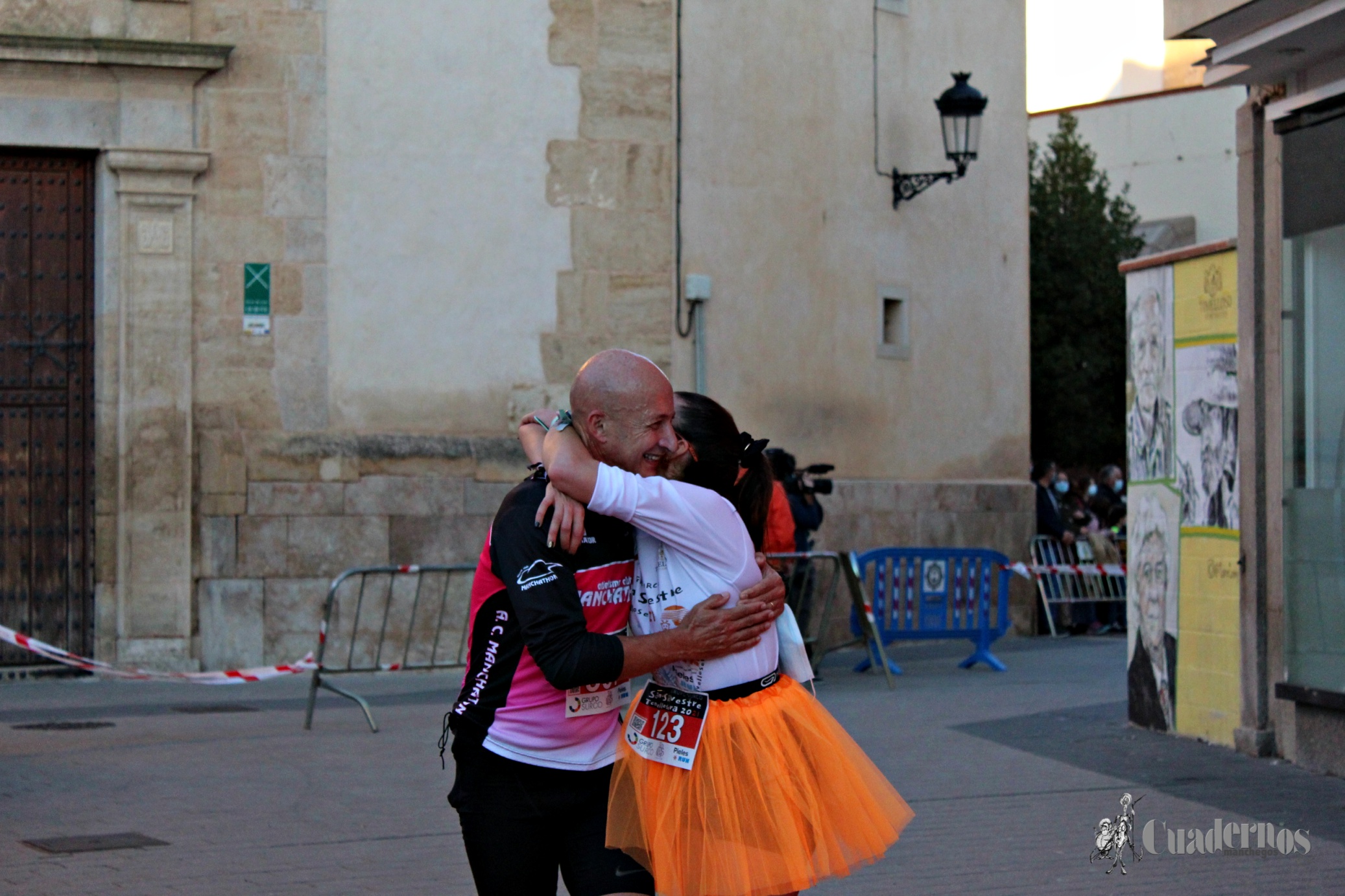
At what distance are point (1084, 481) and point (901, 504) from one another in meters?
13.3

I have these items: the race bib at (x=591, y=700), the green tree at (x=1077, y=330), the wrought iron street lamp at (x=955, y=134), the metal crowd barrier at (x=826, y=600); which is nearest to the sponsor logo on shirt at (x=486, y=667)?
the race bib at (x=591, y=700)

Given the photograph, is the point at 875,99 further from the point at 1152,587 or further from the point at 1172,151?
the point at 1172,151

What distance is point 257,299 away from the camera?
42.6ft

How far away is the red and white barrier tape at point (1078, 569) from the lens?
16078mm

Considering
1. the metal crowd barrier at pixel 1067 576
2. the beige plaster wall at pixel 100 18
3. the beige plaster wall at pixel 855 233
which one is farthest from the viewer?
the metal crowd barrier at pixel 1067 576

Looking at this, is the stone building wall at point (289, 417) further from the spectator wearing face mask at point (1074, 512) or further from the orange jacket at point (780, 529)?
the spectator wearing face mask at point (1074, 512)

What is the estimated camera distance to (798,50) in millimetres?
15445

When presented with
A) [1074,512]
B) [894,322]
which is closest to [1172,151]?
[1074,512]

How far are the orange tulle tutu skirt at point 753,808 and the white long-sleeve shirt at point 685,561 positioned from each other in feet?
0.23

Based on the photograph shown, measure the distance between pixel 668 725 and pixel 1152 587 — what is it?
659 centimetres

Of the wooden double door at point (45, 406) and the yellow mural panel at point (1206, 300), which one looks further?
the wooden double door at point (45, 406)

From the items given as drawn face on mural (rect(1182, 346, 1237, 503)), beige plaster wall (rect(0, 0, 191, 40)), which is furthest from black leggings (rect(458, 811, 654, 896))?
beige plaster wall (rect(0, 0, 191, 40))

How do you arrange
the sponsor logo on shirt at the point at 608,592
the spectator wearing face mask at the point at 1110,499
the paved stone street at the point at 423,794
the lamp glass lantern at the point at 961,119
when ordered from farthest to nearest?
the spectator wearing face mask at the point at 1110,499
the lamp glass lantern at the point at 961,119
the paved stone street at the point at 423,794
the sponsor logo on shirt at the point at 608,592

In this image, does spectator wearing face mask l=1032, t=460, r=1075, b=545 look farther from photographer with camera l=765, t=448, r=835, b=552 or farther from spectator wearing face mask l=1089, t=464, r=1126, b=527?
photographer with camera l=765, t=448, r=835, b=552
